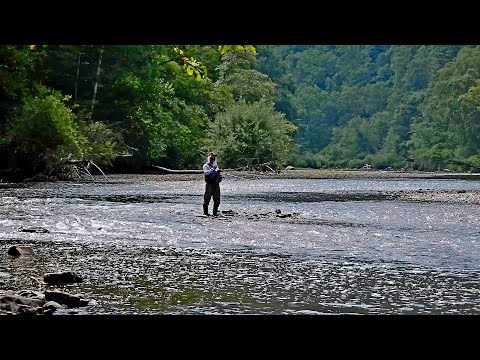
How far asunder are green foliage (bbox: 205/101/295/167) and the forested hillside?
81.0 ft

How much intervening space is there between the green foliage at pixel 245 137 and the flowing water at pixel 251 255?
112 feet

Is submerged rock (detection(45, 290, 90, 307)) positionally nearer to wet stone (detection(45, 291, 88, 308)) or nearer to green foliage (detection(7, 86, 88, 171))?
wet stone (detection(45, 291, 88, 308))

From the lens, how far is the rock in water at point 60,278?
11.0 m

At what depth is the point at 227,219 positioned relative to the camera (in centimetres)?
2192

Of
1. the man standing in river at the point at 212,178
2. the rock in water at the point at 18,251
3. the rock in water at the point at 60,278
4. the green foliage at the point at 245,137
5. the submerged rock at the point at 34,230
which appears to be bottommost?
the submerged rock at the point at 34,230

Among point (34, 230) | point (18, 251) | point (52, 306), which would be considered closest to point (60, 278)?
point (52, 306)

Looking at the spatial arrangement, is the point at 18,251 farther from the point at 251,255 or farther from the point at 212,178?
the point at 212,178

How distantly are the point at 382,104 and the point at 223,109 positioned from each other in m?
53.6

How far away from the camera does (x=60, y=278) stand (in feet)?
36.1

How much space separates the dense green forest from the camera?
40938mm

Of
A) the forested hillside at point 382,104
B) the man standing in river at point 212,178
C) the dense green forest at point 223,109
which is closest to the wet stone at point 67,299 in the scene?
the dense green forest at point 223,109

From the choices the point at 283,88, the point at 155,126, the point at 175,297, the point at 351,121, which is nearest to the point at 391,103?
the point at 351,121

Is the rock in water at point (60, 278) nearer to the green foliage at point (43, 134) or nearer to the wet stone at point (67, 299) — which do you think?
the wet stone at point (67, 299)
